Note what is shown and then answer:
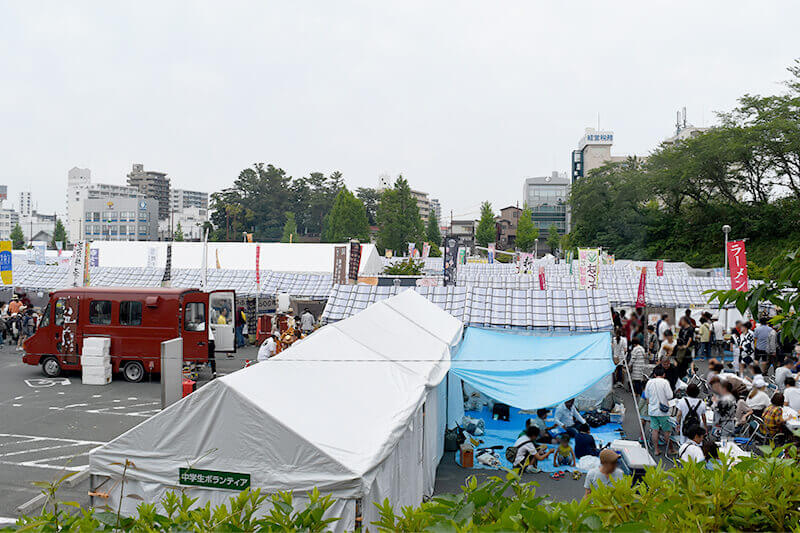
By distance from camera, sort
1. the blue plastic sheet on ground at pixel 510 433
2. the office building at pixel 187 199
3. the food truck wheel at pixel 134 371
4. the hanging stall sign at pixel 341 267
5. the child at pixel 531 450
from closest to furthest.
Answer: the child at pixel 531 450, the blue plastic sheet on ground at pixel 510 433, the food truck wheel at pixel 134 371, the hanging stall sign at pixel 341 267, the office building at pixel 187 199

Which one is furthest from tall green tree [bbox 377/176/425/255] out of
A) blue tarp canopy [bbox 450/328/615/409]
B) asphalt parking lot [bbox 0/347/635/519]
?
blue tarp canopy [bbox 450/328/615/409]

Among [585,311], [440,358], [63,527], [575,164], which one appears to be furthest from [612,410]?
[575,164]

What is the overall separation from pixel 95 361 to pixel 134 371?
0.89 meters

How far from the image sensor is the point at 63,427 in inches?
412

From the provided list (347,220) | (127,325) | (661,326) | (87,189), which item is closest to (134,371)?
(127,325)

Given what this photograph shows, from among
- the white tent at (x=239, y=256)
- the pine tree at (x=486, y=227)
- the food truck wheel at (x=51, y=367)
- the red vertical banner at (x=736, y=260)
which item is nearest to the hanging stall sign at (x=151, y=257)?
the white tent at (x=239, y=256)

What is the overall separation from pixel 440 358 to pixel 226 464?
183 inches

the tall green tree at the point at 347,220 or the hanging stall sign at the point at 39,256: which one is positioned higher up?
the tall green tree at the point at 347,220

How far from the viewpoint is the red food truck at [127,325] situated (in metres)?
13.9

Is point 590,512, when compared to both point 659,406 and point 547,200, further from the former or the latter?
point 547,200

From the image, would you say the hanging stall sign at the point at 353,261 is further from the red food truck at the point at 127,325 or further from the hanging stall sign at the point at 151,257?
the hanging stall sign at the point at 151,257

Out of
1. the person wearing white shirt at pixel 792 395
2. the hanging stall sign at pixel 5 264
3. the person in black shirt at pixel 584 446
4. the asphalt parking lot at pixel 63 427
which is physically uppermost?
the hanging stall sign at pixel 5 264

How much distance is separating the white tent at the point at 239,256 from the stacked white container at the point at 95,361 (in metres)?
13.7

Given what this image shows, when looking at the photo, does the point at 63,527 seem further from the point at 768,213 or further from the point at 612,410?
the point at 768,213
